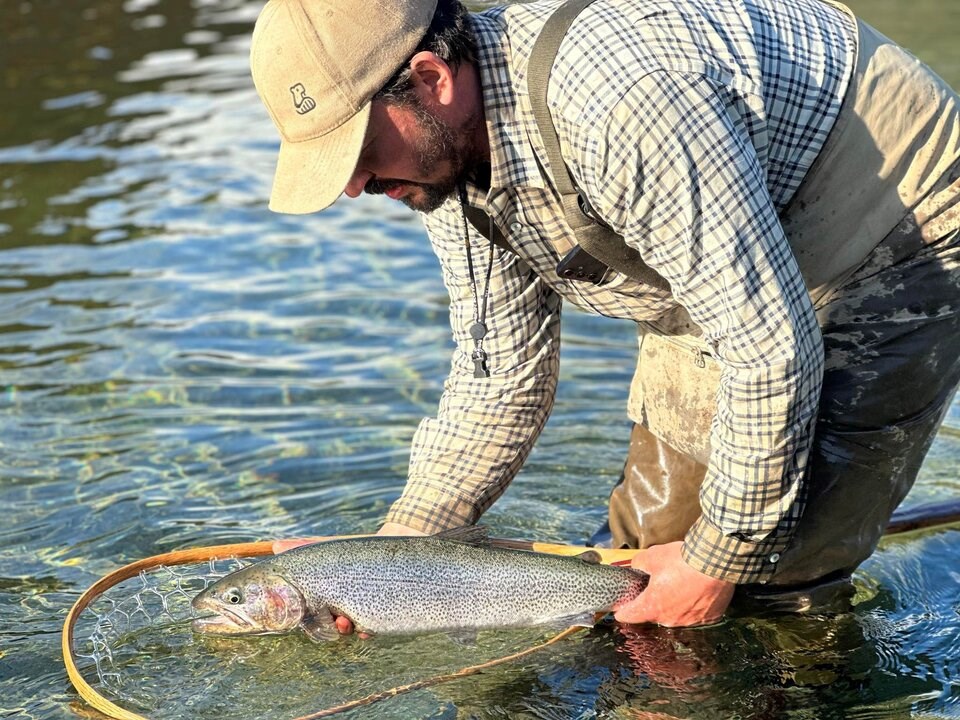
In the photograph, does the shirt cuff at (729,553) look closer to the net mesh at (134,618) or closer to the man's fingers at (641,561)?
the man's fingers at (641,561)

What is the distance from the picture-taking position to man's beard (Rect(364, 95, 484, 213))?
3.98 m

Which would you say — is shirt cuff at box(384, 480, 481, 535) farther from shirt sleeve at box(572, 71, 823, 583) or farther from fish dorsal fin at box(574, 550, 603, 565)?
shirt sleeve at box(572, 71, 823, 583)

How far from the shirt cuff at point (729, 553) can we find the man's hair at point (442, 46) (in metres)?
1.61

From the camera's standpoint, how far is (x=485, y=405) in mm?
4969

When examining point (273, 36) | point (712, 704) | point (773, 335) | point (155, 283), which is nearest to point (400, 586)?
point (712, 704)

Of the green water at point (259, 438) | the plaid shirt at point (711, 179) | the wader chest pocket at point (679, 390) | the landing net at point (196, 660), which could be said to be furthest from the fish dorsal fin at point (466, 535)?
the wader chest pocket at point (679, 390)

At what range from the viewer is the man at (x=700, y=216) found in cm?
368

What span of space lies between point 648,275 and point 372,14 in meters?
1.19

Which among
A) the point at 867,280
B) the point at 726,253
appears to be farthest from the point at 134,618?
the point at 867,280

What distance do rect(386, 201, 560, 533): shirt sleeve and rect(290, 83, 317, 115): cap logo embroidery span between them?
0.96 metres

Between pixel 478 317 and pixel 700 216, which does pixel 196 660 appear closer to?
pixel 478 317

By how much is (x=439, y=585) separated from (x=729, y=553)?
3.23 feet

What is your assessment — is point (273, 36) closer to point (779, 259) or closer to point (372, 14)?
point (372, 14)

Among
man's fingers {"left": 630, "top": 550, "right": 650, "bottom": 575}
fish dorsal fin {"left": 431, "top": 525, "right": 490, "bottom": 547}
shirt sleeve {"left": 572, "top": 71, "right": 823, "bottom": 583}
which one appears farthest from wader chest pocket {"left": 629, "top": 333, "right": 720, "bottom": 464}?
fish dorsal fin {"left": 431, "top": 525, "right": 490, "bottom": 547}
